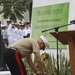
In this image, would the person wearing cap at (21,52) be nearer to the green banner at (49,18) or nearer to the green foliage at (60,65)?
the green foliage at (60,65)

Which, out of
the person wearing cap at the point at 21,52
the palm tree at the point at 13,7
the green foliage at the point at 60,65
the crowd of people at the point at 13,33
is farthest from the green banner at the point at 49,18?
the palm tree at the point at 13,7

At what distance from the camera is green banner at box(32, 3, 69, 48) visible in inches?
403

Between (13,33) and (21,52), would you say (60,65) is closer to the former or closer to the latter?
(21,52)

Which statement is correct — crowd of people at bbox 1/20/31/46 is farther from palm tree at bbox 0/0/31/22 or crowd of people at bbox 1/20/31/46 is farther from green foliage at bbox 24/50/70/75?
palm tree at bbox 0/0/31/22

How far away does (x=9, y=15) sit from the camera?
3716 cm

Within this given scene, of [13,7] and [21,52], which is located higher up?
[13,7]

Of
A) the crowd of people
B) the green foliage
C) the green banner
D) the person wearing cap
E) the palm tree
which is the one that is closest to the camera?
the person wearing cap

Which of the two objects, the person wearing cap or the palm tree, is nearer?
the person wearing cap

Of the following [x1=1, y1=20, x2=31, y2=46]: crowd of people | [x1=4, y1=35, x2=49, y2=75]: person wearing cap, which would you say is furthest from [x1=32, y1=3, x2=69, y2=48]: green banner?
[x1=1, y1=20, x2=31, y2=46]: crowd of people

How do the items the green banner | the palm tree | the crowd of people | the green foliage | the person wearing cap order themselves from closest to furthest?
A: 1. the person wearing cap
2. the green foliage
3. the green banner
4. the crowd of people
5. the palm tree

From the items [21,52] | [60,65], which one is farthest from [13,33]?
[21,52]

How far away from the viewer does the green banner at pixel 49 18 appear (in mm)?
10227

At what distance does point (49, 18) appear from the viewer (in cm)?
1073

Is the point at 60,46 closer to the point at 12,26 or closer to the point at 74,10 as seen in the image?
the point at 74,10
